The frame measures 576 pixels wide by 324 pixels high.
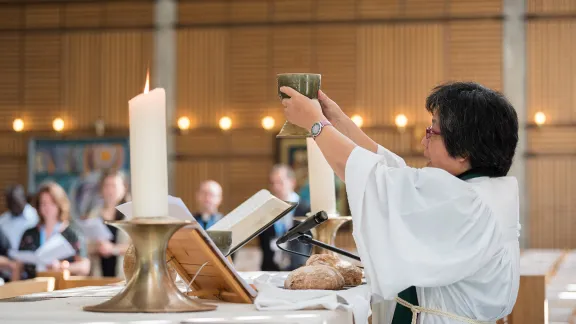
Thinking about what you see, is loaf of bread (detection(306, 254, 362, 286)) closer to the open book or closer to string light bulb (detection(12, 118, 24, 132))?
the open book

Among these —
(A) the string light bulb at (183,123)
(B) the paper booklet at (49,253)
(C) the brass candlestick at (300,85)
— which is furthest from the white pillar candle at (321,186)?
(A) the string light bulb at (183,123)

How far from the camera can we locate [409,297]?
285 cm

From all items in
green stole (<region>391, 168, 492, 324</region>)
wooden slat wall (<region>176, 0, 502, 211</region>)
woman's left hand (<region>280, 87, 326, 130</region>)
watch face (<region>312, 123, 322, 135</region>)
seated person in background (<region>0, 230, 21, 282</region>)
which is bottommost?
seated person in background (<region>0, 230, 21, 282</region>)

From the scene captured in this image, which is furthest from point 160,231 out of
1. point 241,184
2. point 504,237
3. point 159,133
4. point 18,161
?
point 18,161

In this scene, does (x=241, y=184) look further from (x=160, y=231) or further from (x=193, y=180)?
(x=160, y=231)

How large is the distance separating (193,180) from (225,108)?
1.28 m

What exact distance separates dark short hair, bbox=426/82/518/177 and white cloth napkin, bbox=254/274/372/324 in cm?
60

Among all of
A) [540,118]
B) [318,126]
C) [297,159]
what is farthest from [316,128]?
[540,118]

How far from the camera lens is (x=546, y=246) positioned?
49.7ft

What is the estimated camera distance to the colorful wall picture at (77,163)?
52.2ft

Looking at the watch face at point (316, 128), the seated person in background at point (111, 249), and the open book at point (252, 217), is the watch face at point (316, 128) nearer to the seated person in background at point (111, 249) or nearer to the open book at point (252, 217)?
the open book at point (252, 217)

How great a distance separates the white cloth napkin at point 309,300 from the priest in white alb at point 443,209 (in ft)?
0.48

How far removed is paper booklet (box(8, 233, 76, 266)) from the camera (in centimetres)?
828

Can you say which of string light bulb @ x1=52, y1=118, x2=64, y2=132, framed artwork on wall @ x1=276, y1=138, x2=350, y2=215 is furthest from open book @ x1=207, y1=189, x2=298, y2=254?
string light bulb @ x1=52, y1=118, x2=64, y2=132
